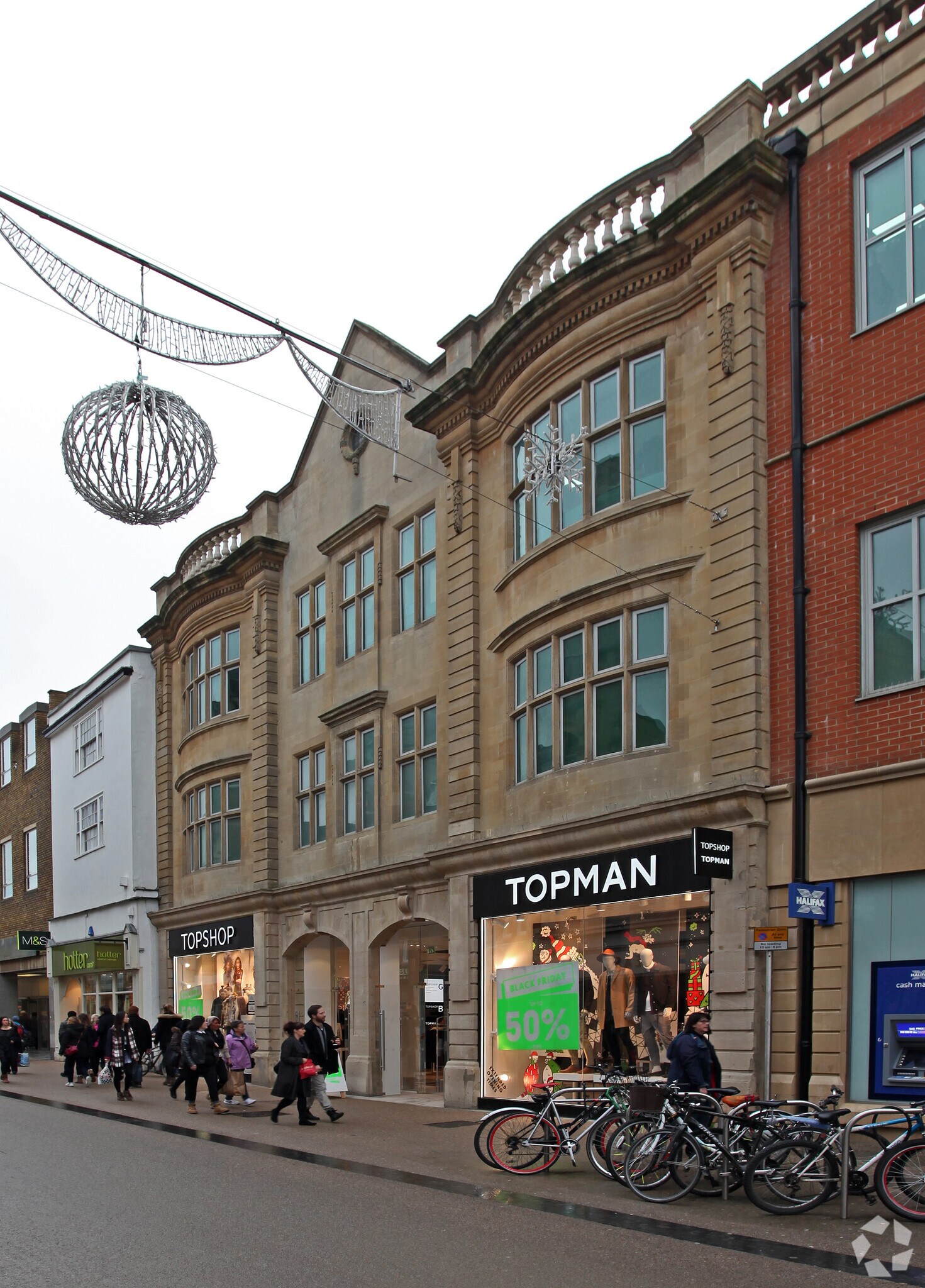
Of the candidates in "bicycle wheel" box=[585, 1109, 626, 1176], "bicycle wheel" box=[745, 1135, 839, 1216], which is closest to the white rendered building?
"bicycle wheel" box=[585, 1109, 626, 1176]

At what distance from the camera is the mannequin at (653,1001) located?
16.5 m

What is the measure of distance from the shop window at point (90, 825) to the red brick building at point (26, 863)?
178 inches

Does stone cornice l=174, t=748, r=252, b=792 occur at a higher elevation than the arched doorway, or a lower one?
higher

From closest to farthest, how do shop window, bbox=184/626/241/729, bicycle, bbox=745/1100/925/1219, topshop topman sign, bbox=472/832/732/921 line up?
bicycle, bbox=745/1100/925/1219 < topshop topman sign, bbox=472/832/732/921 < shop window, bbox=184/626/241/729

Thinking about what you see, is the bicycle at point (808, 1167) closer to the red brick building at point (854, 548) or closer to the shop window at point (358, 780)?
the red brick building at point (854, 548)

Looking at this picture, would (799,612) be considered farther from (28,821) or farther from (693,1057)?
(28,821)

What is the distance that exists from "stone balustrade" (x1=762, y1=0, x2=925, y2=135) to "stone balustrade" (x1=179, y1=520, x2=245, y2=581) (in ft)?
54.3

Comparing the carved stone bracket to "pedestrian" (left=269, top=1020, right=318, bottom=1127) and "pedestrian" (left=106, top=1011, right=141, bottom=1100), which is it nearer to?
"pedestrian" (left=269, top=1020, right=318, bottom=1127)

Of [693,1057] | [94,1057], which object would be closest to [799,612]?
[693,1057]

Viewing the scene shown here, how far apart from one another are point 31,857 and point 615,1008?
3239 centimetres

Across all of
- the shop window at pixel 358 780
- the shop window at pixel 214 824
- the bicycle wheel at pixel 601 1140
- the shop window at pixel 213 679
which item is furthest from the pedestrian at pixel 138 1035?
the bicycle wheel at pixel 601 1140

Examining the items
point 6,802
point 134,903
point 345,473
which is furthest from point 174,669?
point 6,802

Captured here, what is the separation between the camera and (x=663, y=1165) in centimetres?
1112

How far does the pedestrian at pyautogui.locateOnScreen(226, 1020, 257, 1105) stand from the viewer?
68.8 feet
